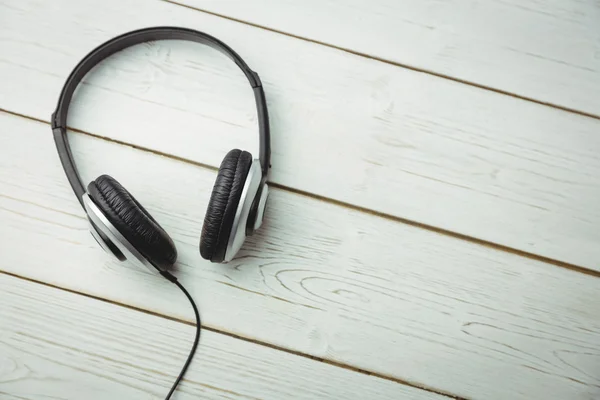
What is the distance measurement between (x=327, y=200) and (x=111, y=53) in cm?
43

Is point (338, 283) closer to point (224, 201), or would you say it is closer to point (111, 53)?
point (224, 201)

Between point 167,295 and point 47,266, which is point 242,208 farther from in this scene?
point 47,266

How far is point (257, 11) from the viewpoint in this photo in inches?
31.9

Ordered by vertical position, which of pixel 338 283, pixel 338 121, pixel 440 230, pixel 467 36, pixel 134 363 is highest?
pixel 467 36

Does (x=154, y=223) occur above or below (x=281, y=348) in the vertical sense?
above

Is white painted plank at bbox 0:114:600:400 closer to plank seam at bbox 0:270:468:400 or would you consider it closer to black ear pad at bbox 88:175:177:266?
plank seam at bbox 0:270:468:400

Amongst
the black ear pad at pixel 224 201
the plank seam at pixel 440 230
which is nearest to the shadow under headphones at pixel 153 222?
the black ear pad at pixel 224 201

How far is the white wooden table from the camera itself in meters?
0.73

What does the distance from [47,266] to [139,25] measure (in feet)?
1.41

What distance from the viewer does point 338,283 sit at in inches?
29.1

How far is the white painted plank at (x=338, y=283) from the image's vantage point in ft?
2.40

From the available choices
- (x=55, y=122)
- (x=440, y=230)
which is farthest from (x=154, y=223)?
(x=440, y=230)

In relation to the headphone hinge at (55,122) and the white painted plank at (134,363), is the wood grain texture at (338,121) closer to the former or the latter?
the headphone hinge at (55,122)

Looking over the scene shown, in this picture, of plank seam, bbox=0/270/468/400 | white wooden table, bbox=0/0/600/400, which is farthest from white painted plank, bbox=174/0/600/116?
plank seam, bbox=0/270/468/400
